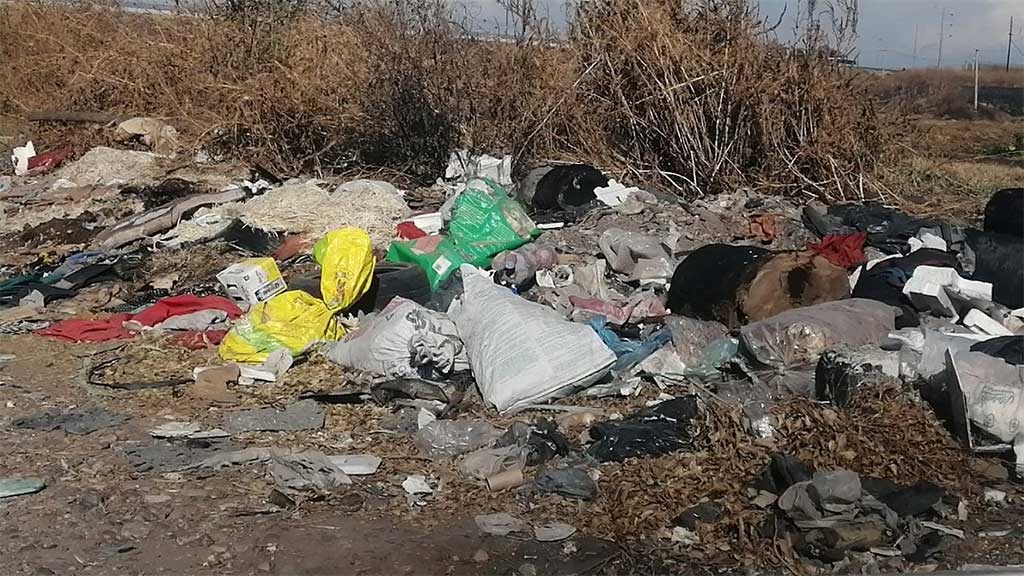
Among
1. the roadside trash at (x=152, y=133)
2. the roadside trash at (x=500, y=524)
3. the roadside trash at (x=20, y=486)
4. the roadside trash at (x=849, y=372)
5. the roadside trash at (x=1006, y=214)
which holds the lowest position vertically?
the roadside trash at (x=500, y=524)

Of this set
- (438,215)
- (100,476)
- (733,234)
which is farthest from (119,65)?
(100,476)

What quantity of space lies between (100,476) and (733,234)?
14.2 feet

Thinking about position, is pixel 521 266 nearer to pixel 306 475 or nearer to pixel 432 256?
pixel 432 256

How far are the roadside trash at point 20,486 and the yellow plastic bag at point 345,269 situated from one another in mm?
1933

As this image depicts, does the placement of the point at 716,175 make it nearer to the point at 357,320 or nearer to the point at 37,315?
the point at 357,320

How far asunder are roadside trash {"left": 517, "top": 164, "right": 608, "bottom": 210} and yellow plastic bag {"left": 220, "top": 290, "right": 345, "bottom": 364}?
8.96 feet

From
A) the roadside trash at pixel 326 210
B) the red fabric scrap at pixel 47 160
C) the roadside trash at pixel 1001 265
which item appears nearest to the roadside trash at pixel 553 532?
the roadside trash at pixel 1001 265

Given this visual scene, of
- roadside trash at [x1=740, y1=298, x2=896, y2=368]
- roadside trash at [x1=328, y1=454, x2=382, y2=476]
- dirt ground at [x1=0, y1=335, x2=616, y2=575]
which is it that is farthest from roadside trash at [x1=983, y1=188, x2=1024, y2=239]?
roadside trash at [x1=328, y1=454, x2=382, y2=476]

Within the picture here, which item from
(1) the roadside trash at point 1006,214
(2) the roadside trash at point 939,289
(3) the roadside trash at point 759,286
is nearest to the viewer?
(2) the roadside trash at point 939,289

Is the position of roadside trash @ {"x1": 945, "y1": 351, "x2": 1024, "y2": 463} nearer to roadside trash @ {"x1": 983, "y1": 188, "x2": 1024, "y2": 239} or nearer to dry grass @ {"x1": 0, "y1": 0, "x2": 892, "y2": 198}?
roadside trash @ {"x1": 983, "y1": 188, "x2": 1024, "y2": 239}

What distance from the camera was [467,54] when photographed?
32.1 ft

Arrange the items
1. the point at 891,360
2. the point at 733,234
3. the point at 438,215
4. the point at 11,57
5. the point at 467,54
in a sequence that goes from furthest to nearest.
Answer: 1. the point at 11,57
2. the point at 467,54
3. the point at 438,215
4. the point at 733,234
5. the point at 891,360

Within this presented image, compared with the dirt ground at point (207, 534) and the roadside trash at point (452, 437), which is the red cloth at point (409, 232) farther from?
the dirt ground at point (207, 534)

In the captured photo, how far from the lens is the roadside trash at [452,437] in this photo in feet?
12.8
